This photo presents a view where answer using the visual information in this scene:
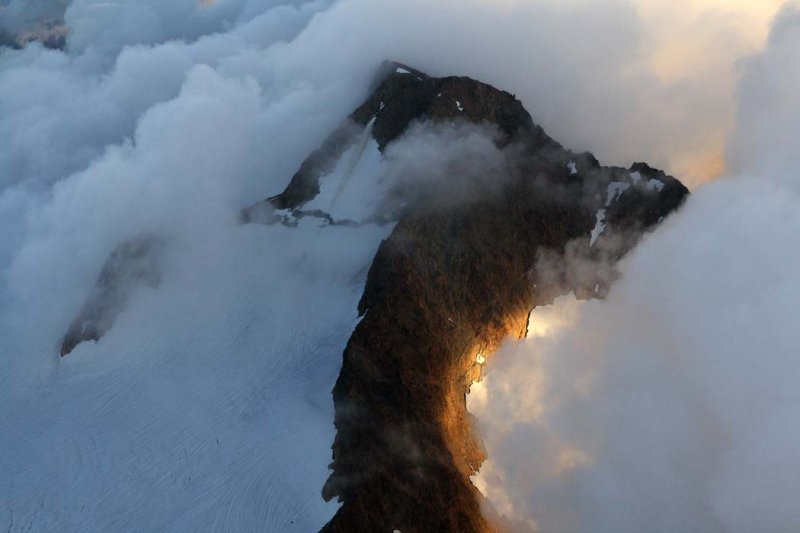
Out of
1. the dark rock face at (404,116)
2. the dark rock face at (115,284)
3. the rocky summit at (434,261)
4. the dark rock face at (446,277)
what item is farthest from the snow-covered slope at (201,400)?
the dark rock face at (404,116)

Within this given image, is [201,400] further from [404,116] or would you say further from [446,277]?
[404,116]

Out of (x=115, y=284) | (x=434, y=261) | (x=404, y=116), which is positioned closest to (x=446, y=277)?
(x=434, y=261)

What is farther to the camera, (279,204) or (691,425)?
(279,204)

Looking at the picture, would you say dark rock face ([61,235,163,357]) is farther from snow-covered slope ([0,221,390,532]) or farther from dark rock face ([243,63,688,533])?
dark rock face ([243,63,688,533])

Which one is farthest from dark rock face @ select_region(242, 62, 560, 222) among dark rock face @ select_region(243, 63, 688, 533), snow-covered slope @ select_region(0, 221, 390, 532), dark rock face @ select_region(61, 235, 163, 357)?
dark rock face @ select_region(61, 235, 163, 357)

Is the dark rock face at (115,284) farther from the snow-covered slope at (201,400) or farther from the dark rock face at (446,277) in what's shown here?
the dark rock face at (446,277)

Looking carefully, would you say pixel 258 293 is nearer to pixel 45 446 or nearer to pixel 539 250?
pixel 45 446

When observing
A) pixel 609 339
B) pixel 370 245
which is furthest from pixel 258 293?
pixel 609 339
